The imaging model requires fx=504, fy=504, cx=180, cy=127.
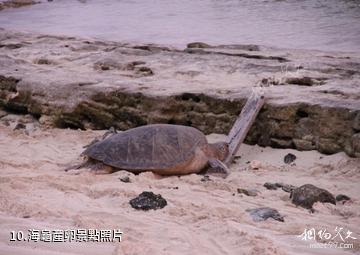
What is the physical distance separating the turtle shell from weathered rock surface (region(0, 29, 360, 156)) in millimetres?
1068

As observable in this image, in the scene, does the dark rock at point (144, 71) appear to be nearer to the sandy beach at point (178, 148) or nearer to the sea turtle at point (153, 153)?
the sandy beach at point (178, 148)

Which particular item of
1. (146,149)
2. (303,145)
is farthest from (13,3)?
(303,145)

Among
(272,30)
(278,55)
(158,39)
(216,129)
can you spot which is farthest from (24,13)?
(216,129)

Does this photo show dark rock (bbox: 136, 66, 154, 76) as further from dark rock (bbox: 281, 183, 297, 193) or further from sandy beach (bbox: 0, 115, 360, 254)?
dark rock (bbox: 281, 183, 297, 193)

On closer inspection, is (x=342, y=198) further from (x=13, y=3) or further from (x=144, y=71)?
(x=13, y=3)

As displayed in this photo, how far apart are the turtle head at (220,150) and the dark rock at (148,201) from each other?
1.25m

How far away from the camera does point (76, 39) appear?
8.98 metres

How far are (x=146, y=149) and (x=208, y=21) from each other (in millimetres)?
10710

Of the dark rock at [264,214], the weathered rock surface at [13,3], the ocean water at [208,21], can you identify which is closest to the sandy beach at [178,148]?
the dark rock at [264,214]

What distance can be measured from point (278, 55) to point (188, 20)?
8.21 meters

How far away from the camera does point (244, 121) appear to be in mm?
5051

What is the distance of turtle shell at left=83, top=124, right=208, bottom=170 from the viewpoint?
170 inches

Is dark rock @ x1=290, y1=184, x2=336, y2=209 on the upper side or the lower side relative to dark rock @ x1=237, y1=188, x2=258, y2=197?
upper

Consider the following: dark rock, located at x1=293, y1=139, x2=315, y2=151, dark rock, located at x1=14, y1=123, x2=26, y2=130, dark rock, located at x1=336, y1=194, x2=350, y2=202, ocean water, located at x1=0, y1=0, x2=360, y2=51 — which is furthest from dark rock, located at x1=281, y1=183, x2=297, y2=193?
ocean water, located at x1=0, y1=0, x2=360, y2=51
